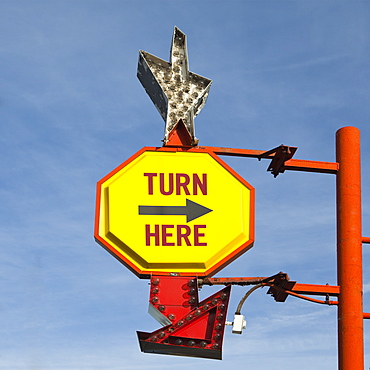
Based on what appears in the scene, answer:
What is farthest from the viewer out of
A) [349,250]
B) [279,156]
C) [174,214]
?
[279,156]

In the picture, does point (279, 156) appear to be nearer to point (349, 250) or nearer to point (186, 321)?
point (349, 250)

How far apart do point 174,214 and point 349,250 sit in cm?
287

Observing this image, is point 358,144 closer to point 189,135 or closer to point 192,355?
point 189,135

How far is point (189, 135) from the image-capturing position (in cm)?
1349

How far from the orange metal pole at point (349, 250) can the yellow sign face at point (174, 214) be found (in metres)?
1.49

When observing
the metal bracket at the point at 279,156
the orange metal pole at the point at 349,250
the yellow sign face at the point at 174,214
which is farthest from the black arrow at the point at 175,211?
the orange metal pole at the point at 349,250

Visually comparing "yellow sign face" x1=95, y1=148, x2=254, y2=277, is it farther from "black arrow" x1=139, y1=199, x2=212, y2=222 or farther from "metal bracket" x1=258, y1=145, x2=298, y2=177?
"metal bracket" x1=258, y1=145, x2=298, y2=177

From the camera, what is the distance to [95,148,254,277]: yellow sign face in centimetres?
1256

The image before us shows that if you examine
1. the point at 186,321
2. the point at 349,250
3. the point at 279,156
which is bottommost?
the point at 186,321

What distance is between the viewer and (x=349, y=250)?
12.5 meters

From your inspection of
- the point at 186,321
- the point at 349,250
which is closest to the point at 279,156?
the point at 349,250

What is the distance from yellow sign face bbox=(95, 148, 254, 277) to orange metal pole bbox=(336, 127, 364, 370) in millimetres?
1495

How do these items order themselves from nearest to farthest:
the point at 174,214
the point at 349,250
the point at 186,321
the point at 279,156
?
the point at 186,321, the point at 349,250, the point at 174,214, the point at 279,156

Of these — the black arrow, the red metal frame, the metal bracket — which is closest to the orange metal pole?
the metal bracket
